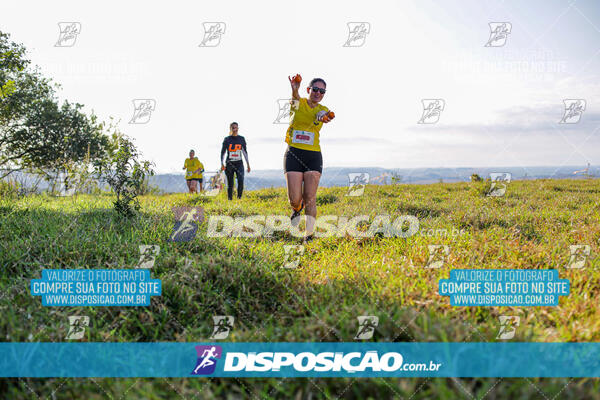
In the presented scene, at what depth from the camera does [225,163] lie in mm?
10586

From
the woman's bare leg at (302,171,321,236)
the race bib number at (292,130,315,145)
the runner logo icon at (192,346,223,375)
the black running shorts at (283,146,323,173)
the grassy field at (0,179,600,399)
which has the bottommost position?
the runner logo icon at (192,346,223,375)

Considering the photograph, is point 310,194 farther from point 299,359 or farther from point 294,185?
point 299,359

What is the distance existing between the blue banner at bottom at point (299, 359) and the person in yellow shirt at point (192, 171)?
458 inches

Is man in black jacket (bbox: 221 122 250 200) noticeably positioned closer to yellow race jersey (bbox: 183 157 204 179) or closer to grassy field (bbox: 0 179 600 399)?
yellow race jersey (bbox: 183 157 204 179)

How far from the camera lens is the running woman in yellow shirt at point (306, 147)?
578 cm

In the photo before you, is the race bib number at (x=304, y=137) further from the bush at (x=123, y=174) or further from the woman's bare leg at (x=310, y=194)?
the bush at (x=123, y=174)

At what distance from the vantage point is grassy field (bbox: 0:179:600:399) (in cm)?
220

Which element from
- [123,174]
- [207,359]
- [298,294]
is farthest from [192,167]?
[207,359]

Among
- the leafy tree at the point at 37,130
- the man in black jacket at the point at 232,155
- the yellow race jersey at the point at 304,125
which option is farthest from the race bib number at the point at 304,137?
the leafy tree at the point at 37,130

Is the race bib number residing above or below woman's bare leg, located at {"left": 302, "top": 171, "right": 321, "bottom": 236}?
above

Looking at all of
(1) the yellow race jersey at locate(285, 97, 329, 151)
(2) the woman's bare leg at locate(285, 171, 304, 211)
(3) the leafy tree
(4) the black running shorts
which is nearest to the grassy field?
(2) the woman's bare leg at locate(285, 171, 304, 211)

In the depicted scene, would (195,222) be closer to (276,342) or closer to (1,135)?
(276,342)

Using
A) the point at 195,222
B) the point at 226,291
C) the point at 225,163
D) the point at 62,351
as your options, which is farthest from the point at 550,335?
the point at 225,163

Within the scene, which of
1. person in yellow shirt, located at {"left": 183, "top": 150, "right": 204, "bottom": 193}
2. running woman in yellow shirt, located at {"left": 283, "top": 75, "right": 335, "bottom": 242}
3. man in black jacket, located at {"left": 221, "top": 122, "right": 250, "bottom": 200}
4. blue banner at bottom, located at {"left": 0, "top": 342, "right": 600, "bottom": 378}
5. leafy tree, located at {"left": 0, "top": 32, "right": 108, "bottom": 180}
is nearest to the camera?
blue banner at bottom, located at {"left": 0, "top": 342, "right": 600, "bottom": 378}
